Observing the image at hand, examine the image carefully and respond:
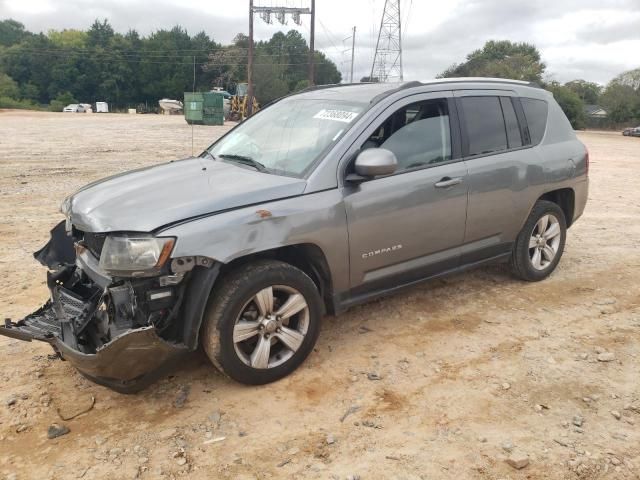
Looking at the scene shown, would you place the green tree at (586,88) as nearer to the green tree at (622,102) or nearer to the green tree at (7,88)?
the green tree at (622,102)

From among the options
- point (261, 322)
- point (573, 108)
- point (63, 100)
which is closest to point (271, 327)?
point (261, 322)

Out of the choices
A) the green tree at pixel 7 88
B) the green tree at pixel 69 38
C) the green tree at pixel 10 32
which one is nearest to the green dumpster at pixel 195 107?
the green tree at pixel 7 88

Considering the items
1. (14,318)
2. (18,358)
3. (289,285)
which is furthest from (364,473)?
(14,318)

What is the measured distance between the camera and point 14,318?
13.8 ft

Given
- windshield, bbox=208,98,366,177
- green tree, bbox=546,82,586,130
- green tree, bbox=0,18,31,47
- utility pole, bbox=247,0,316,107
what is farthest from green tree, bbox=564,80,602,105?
green tree, bbox=0,18,31,47

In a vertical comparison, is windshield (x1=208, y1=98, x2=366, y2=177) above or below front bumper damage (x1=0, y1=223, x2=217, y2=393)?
above

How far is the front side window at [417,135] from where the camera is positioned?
3912 mm

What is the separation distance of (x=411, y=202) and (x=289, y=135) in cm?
104

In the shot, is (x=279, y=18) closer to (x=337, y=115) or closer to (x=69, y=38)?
(x=337, y=115)

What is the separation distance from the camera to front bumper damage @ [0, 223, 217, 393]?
284 cm

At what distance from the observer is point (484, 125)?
452cm

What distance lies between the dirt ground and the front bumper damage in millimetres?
344

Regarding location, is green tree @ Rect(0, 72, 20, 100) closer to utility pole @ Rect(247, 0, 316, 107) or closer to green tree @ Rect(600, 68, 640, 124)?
utility pole @ Rect(247, 0, 316, 107)

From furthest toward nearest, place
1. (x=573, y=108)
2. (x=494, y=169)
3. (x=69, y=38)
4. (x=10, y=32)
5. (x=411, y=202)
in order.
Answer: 1. (x=10, y=32)
2. (x=69, y=38)
3. (x=573, y=108)
4. (x=494, y=169)
5. (x=411, y=202)
